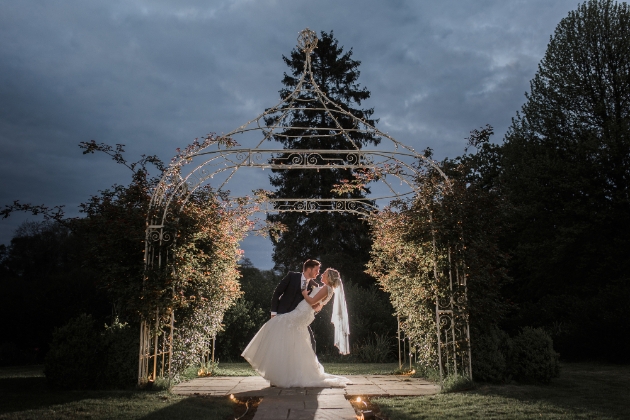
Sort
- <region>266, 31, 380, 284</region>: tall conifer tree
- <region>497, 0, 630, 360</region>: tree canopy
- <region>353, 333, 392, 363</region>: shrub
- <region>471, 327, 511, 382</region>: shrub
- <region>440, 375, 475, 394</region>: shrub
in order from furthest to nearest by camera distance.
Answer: <region>266, 31, 380, 284</region>: tall conifer tree
<region>497, 0, 630, 360</region>: tree canopy
<region>353, 333, 392, 363</region>: shrub
<region>471, 327, 511, 382</region>: shrub
<region>440, 375, 475, 394</region>: shrub

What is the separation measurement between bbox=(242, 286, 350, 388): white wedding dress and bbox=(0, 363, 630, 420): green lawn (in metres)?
1.09

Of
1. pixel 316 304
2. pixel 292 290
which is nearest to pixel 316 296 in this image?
pixel 316 304

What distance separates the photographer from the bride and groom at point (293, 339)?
25.7ft

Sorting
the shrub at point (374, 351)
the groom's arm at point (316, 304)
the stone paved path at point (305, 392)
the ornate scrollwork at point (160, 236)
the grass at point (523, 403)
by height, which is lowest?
the grass at point (523, 403)

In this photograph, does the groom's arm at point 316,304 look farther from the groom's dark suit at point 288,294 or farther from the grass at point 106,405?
the grass at point 106,405

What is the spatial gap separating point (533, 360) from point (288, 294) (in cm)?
394

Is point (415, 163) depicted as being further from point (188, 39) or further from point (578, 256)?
point (578, 256)

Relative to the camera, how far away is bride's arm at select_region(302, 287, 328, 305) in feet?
26.8

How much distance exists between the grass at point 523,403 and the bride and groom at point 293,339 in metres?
1.34

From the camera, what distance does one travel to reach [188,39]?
12.3m

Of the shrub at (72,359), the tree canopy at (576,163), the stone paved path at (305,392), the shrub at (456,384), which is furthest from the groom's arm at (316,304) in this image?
the tree canopy at (576,163)

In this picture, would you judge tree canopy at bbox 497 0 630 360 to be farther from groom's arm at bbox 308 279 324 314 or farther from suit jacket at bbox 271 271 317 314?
suit jacket at bbox 271 271 317 314

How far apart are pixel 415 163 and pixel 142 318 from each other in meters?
5.13

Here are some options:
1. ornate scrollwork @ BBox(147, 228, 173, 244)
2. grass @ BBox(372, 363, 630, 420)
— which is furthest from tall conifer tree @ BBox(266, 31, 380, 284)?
grass @ BBox(372, 363, 630, 420)
